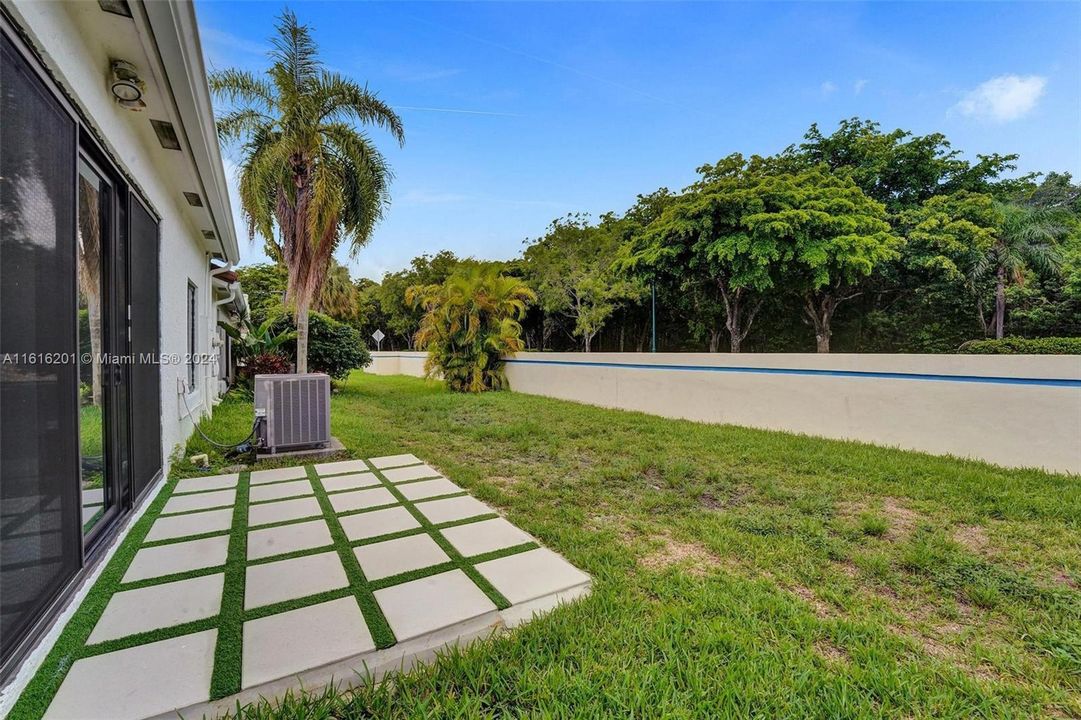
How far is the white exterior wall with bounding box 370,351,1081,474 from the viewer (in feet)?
14.4

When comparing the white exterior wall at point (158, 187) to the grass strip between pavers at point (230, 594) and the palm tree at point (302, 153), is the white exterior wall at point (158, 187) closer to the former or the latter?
the grass strip between pavers at point (230, 594)

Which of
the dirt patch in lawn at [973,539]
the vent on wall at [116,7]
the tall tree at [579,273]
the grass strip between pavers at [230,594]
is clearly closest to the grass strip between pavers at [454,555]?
the grass strip between pavers at [230,594]

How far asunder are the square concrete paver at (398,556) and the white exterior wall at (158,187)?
2.71m

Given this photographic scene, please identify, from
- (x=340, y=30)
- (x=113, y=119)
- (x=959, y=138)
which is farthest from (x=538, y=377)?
(x=959, y=138)

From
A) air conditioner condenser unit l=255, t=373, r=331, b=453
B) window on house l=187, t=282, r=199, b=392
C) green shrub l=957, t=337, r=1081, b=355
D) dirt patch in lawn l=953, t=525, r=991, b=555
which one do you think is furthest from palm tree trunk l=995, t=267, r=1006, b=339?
window on house l=187, t=282, r=199, b=392

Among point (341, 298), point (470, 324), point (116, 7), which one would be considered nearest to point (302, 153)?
point (470, 324)

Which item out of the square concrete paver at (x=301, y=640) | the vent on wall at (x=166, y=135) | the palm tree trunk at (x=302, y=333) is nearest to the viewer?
the square concrete paver at (x=301, y=640)

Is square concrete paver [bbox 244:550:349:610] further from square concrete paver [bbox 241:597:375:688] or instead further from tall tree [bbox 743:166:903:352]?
tall tree [bbox 743:166:903:352]

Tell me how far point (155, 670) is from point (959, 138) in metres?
22.5

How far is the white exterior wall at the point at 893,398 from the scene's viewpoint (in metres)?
4.39

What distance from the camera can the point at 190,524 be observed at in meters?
3.07

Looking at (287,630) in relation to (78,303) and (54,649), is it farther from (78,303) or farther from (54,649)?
(78,303)

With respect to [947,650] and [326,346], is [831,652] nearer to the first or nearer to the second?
[947,650]

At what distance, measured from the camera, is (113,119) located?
2750 millimetres
